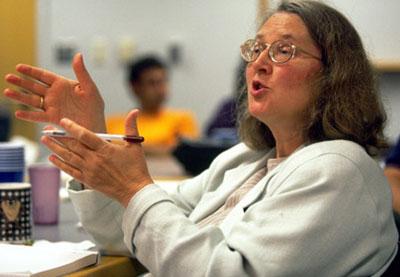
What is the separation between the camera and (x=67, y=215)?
7.41ft

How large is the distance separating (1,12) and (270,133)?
469 cm

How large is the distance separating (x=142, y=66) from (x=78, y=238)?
154 inches

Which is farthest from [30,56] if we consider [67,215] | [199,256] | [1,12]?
[199,256]

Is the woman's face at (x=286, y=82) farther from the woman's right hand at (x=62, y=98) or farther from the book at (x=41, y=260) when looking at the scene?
the book at (x=41, y=260)

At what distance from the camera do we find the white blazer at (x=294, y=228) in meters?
1.43

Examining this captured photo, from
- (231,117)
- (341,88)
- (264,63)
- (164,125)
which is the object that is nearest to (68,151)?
(264,63)

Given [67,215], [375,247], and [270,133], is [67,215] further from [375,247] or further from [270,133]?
[375,247]

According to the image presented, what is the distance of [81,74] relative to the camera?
1.81m

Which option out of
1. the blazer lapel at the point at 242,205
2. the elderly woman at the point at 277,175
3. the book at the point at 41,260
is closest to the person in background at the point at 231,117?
the elderly woman at the point at 277,175

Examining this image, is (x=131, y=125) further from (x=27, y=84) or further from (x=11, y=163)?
(x=11, y=163)

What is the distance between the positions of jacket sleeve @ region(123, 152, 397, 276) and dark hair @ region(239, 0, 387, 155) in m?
0.15

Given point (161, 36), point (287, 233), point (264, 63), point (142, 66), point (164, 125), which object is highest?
point (264, 63)

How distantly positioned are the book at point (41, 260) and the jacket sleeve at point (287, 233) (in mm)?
105

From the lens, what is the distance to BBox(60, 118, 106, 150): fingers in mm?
1516
